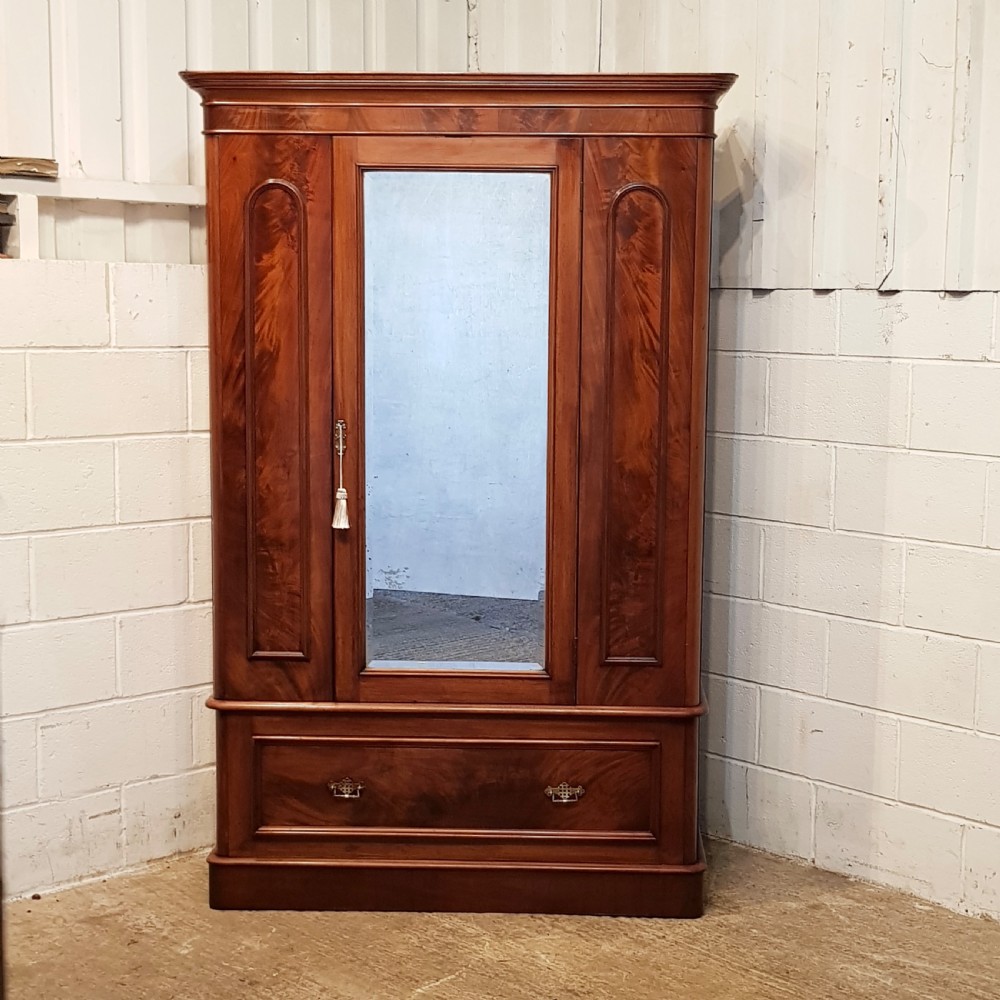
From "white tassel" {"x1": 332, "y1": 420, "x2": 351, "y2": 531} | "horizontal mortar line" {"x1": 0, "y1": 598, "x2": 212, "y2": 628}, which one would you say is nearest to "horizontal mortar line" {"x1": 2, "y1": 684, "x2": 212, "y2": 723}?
"horizontal mortar line" {"x1": 0, "y1": 598, "x2": 212, "y2": 628}

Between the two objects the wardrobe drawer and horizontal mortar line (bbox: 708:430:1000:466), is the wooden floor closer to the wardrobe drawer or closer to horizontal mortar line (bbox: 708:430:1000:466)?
the wardrobe drawer

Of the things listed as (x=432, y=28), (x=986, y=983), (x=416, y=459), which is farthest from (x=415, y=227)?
(x=986, y=983)

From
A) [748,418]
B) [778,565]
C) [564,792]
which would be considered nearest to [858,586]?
[778,565]

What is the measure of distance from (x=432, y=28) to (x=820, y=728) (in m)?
2.02

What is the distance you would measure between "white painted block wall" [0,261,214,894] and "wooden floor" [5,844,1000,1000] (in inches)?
7.9

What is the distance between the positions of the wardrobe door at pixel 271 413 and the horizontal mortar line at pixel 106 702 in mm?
341

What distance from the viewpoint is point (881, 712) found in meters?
2.92

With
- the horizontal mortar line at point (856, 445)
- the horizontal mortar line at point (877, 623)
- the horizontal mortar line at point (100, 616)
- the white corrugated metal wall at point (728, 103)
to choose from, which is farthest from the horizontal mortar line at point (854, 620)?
the horizontal mortar line at point (100, 616)

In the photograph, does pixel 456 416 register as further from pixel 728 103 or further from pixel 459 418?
pixel 728 103

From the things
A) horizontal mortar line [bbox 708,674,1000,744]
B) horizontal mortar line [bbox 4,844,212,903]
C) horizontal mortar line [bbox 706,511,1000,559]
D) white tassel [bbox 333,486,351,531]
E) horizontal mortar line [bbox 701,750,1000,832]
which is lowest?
horizontal mortar line [bbox 4,844,212,903]

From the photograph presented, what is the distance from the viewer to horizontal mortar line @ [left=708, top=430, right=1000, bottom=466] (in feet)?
8.90

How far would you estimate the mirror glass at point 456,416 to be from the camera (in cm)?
260

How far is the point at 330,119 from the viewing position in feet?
8.45

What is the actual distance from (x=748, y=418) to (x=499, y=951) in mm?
1387
